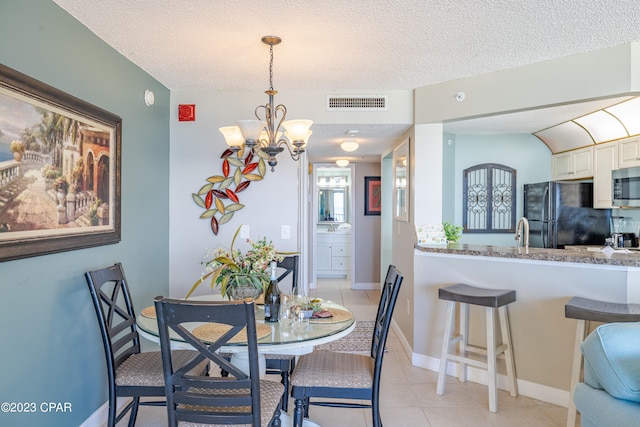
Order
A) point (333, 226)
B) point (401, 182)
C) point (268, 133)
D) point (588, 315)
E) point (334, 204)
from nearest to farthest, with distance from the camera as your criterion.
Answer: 1. point (588, 315)
2. point (268, 133)
3. point (401, 182)
4. point (333, 226)
5. point (334, 204)

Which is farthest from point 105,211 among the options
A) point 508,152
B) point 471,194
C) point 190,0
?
point 508,152

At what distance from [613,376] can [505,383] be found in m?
1.68

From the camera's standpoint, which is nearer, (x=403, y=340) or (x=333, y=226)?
(x=403, y=340)

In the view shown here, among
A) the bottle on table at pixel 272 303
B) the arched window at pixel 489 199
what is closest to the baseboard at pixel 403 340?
the arched window at pixel 489 199

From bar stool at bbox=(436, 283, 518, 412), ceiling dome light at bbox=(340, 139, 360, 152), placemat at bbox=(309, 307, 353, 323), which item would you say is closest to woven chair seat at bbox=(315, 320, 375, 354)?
bar stool at bbox=(436, 283, 518, 412)

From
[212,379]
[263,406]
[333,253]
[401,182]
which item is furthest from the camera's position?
[333,253]

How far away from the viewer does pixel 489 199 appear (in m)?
5.17

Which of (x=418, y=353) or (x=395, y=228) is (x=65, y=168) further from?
(x=395, y=228)

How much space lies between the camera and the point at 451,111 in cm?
343

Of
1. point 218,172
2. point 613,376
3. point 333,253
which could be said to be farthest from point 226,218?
point 333,253

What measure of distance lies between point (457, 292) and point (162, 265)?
2.40 m

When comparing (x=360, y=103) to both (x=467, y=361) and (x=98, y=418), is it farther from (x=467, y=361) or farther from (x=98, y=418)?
(x=98, y=418)

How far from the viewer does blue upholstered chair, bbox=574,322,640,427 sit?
1.55 m

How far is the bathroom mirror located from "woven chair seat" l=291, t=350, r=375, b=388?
5888mm
